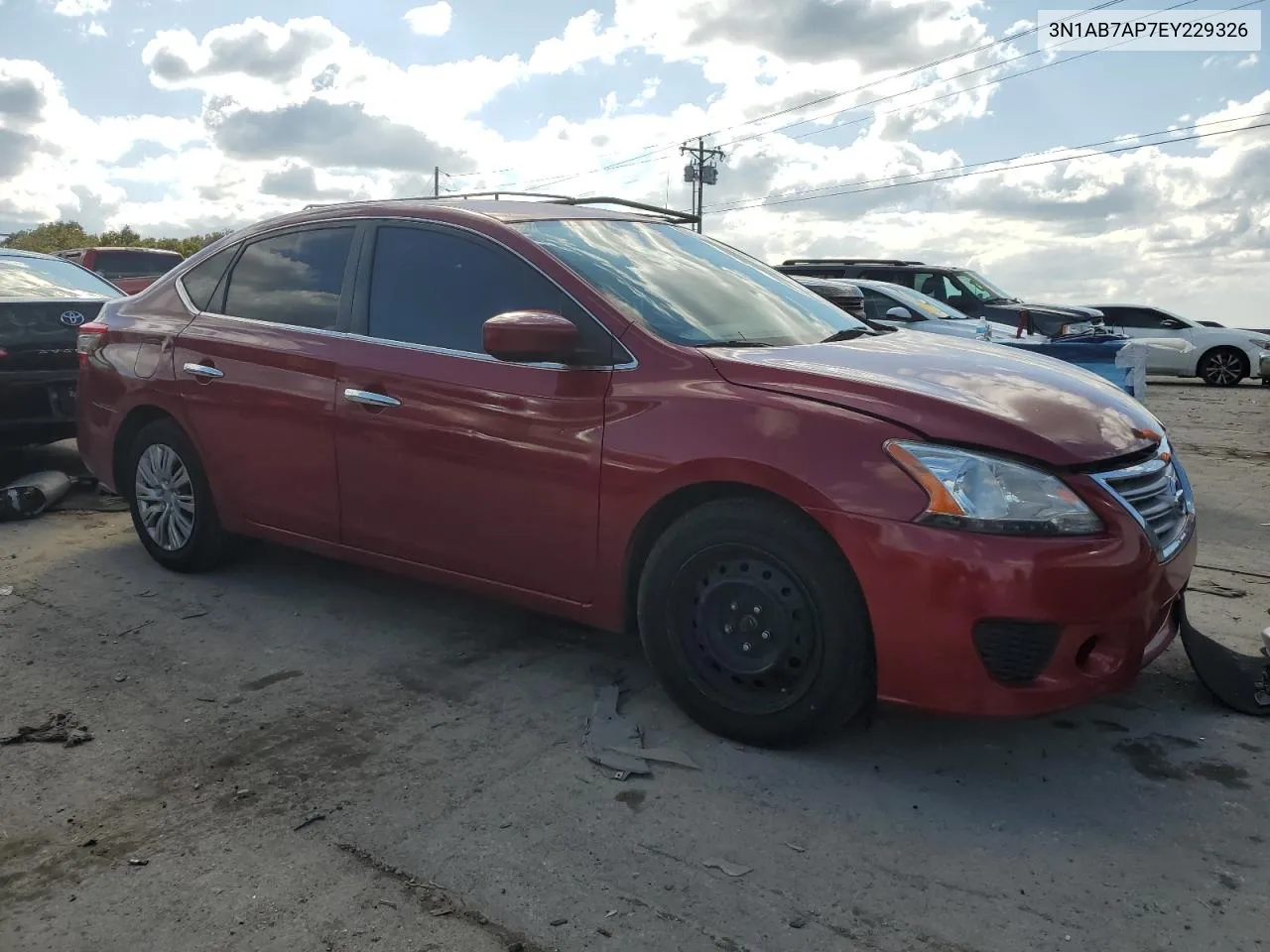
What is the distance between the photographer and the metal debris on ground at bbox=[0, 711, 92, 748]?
340 cm

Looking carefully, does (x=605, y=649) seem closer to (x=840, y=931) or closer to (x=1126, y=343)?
(x=840, y=931)

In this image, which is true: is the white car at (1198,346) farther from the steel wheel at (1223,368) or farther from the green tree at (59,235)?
the green tree at (59,235)

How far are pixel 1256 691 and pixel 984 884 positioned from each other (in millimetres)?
1563

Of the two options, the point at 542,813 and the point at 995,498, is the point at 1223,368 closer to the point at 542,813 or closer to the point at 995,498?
the point at 995,498

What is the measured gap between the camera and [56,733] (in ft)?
11.4

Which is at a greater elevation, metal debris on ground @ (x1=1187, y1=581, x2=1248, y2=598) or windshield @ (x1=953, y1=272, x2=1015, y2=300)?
windshield @ (x1=953, y1=272, x2=1015, y2=300)

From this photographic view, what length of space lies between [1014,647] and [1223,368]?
1836 cm

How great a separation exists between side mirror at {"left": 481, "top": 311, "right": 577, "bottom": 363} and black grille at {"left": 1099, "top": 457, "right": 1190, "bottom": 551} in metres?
1.64

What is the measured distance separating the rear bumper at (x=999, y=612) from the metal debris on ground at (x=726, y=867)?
2.23ft

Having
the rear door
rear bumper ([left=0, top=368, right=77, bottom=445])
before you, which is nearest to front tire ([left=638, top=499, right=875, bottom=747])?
the rear door

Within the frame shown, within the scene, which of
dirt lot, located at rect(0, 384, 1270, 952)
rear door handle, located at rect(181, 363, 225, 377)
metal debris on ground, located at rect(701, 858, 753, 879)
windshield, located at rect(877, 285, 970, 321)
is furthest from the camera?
windshield, located at rect(877, 285, 970, 321)

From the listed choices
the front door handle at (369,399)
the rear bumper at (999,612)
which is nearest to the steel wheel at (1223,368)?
the rear bumper at (999,612)

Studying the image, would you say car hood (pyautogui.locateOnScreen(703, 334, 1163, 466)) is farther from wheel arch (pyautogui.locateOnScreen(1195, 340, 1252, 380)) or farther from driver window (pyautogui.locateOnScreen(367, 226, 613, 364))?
wheel arch (pyautogui.locateOnScreen(1195, 340, 1252, 380))

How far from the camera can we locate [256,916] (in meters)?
2.46
